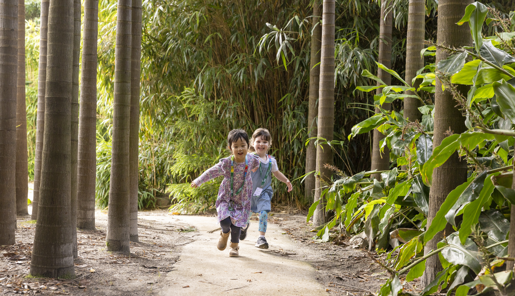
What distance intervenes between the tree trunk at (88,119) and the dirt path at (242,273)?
899 millimetres

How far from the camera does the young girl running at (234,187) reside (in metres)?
3.38

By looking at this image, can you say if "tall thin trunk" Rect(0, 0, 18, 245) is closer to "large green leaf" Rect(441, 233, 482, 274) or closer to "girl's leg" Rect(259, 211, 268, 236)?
"girl's leg" Rect(259, 211, 268, 236)

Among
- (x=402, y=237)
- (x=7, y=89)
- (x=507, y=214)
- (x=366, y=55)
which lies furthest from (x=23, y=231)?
(x=366, y=55)

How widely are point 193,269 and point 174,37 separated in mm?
4145

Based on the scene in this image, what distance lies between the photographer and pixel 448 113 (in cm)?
206

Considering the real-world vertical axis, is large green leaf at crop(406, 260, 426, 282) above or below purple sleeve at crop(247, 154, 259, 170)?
below

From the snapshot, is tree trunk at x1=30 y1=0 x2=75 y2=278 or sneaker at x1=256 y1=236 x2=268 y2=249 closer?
tree trunk at x1=30 y1=0 x2=75 y2=278

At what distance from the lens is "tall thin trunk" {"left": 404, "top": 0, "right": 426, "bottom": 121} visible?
11.0ft

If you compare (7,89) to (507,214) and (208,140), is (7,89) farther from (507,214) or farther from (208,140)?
(208,140)

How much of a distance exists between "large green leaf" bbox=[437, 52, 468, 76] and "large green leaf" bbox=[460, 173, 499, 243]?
0.45 meters

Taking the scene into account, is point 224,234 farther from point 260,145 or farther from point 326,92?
point 326,92

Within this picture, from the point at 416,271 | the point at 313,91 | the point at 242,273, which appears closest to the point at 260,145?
the point at 242,273

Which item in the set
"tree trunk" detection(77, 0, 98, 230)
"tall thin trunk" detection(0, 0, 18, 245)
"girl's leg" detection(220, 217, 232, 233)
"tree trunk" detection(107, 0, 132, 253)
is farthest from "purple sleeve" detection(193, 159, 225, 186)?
"tall thin trunk" detection(0, 0, 18, 245)

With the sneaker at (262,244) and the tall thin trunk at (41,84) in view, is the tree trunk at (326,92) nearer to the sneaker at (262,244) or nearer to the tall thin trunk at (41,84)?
the sneaker at (262,244)
